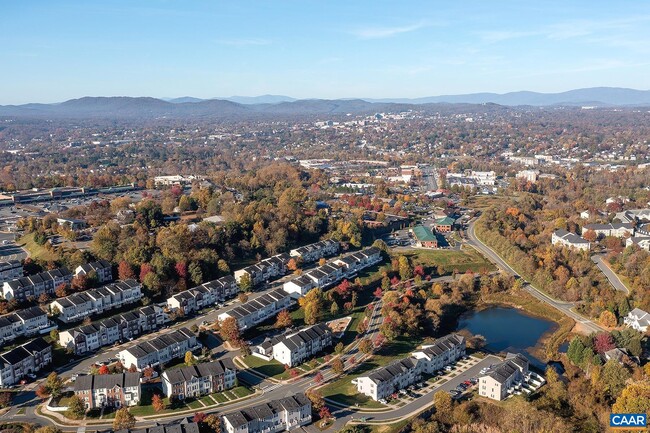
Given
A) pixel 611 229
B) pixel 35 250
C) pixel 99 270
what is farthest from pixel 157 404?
pixel 611 229

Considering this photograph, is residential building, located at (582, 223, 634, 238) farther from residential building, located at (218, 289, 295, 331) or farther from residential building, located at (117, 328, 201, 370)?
residential building, located at (117, 328, 201, 370)

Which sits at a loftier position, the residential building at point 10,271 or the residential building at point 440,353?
the residential building at point 10,271

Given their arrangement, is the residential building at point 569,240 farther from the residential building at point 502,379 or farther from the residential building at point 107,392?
the residential building at point 107,392

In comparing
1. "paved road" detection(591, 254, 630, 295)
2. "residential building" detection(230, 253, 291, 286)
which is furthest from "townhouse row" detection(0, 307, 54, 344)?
"paved road" detection(591, 254, 630, 295)

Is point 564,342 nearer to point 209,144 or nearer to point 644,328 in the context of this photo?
point 644,328

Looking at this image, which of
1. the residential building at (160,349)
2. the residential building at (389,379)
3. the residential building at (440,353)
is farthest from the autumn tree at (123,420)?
the residential building at (440,353)

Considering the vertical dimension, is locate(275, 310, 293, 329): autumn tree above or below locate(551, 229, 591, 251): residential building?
below
